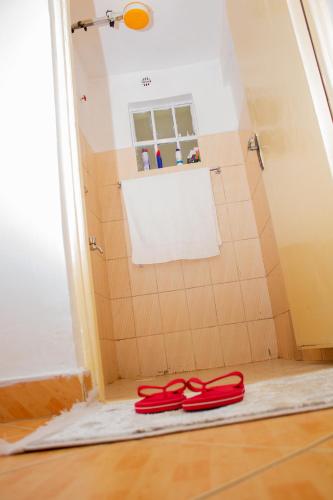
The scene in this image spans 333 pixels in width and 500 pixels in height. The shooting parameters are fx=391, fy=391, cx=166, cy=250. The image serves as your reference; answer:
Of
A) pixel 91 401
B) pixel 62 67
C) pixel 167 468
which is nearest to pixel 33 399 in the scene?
pixel 91 401

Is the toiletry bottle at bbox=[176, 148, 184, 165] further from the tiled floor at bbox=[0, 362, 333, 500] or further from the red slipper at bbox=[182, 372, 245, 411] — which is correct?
the tiled floor at bbox=[0, 362, 333, 500]

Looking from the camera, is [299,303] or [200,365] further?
[200,365]

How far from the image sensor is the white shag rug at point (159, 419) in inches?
26.9

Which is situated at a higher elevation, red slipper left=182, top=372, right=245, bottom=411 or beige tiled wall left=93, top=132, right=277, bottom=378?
beige tiled wall left=93, top=132, right=277, bottom=378

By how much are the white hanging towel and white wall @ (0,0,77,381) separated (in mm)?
1636

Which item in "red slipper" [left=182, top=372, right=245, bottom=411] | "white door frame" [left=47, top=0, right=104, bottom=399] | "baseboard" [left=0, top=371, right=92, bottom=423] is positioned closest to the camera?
"red slipper" [left=182, top=372, right=245, bottom=411]

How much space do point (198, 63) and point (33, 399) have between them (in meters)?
3.11

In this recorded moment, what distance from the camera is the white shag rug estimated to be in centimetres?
68

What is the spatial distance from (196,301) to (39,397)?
72.9 inches

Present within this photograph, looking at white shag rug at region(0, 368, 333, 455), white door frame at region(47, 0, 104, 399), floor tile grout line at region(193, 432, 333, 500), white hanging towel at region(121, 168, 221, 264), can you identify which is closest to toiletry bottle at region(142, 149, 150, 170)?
white hanging towel at region(121, 168, 221, 264)

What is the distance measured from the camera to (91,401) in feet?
3.73

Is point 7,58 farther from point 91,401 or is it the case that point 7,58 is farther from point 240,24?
point 240,24

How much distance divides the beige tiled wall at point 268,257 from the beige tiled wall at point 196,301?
0.14 ft

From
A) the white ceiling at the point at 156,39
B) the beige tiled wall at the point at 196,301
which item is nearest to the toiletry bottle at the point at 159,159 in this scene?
the beige tiled wall at the point at 196,301
